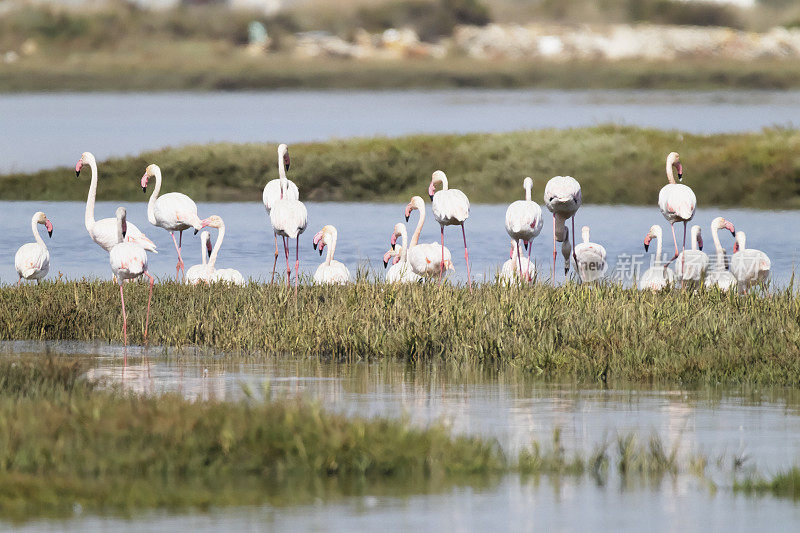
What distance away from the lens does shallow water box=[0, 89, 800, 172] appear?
53.4 meters

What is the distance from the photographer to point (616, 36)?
136m

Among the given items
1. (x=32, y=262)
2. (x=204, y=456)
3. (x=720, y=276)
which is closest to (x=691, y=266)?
(x=720, y=276)

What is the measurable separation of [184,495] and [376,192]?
28.8 metres

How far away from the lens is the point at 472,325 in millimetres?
15672

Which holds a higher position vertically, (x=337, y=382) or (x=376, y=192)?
(x=376, y=192)

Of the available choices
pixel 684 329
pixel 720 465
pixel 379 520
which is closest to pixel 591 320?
pixel 684 329

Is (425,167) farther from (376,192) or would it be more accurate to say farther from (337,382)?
(337,382)

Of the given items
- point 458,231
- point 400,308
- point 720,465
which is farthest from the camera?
point 458,231

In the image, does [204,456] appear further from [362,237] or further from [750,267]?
[362,237]

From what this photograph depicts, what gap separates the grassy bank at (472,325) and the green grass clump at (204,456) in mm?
3876

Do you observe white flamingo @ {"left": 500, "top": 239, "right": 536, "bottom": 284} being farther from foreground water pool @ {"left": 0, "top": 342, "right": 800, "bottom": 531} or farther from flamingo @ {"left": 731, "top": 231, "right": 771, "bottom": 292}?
foreground water pool @ {"left": 0, "top": 342, "right": 800, "bottom": 531}

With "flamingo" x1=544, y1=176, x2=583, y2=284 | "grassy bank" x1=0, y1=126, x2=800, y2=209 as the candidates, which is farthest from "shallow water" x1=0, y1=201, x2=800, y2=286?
"grassy bank" x1=0, y1=126, x2=800, y2=209

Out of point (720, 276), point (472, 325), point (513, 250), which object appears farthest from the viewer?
point (513, 250)

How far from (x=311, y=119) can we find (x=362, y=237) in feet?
184
